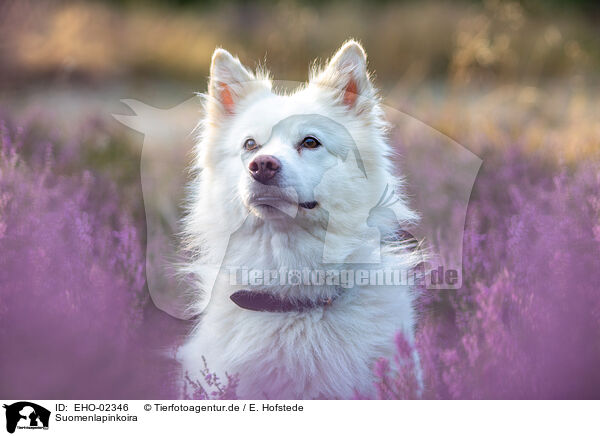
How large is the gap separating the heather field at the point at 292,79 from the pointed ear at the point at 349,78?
36.0 inches

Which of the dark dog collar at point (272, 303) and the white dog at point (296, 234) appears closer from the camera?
the white dog at point (296, 234)

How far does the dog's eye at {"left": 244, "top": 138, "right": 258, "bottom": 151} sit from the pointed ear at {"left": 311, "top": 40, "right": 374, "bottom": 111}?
473 mm

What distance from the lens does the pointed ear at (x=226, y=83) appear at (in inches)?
111

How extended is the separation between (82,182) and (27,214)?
3.17ft

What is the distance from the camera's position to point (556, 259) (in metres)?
2.61

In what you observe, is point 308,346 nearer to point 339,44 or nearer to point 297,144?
point 297,144

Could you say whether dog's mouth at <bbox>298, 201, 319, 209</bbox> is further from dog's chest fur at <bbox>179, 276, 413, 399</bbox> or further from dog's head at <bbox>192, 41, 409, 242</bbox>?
dog's chest fur at <bbox>179, 276, 413, 399</bbox>

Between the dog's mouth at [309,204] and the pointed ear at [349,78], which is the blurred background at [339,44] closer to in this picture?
the pointed ear at [349,78]

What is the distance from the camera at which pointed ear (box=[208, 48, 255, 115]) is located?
9.25ft

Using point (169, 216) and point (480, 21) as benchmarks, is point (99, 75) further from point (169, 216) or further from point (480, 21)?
point (480, 21)
